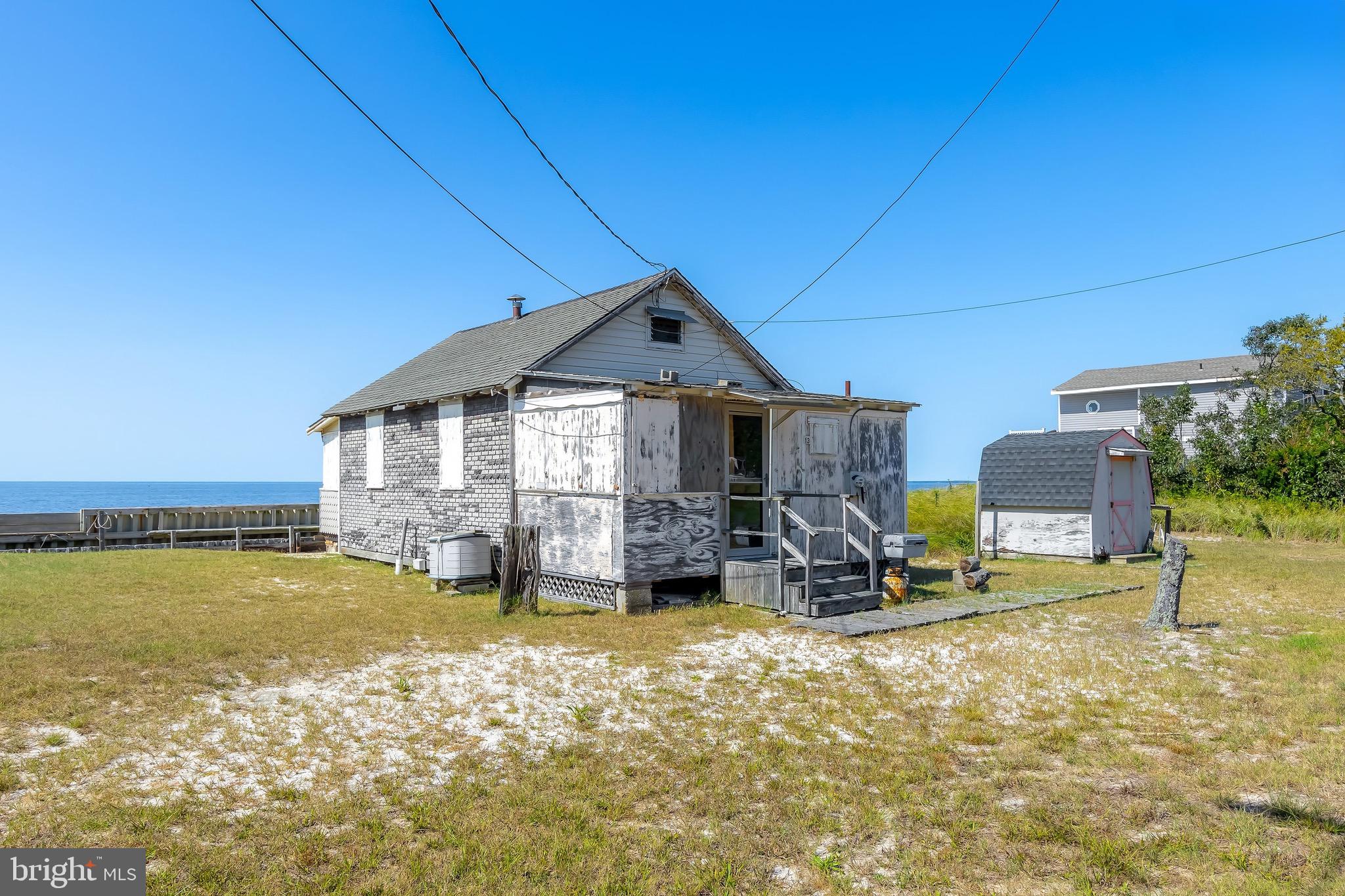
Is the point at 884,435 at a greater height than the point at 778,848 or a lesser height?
greater

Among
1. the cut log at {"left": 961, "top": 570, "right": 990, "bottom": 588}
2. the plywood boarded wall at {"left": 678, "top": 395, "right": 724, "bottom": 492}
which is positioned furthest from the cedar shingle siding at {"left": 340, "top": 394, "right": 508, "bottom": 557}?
the cut log at {"left": 961, "top": 570, "right": 990, "bottom": 588}

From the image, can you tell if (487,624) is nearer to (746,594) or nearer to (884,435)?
(746,594)

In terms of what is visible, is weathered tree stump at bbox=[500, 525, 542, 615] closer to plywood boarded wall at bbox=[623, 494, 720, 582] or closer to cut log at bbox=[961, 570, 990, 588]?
plywood boarded wall at bbox=[623, 494, 720, 582]

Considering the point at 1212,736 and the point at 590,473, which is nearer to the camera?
the point at 1212,736

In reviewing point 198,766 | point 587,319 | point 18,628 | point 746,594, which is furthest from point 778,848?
point 587,319

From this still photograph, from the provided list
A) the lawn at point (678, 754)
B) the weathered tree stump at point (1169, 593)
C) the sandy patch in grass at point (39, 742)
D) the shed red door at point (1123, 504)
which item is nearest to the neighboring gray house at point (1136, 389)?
the shed red door at point (1123, 504)

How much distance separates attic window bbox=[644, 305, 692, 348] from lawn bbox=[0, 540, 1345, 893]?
26.4 ft

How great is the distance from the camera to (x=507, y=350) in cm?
1720

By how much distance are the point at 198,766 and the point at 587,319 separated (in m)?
12.2

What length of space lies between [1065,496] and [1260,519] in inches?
375

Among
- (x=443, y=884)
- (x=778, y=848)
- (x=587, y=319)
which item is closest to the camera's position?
(x=443, y=884)

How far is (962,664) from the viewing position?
28.1 feet

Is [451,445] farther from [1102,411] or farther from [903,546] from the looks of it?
[1102,411]

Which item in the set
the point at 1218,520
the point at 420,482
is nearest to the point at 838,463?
the point at 420,482
